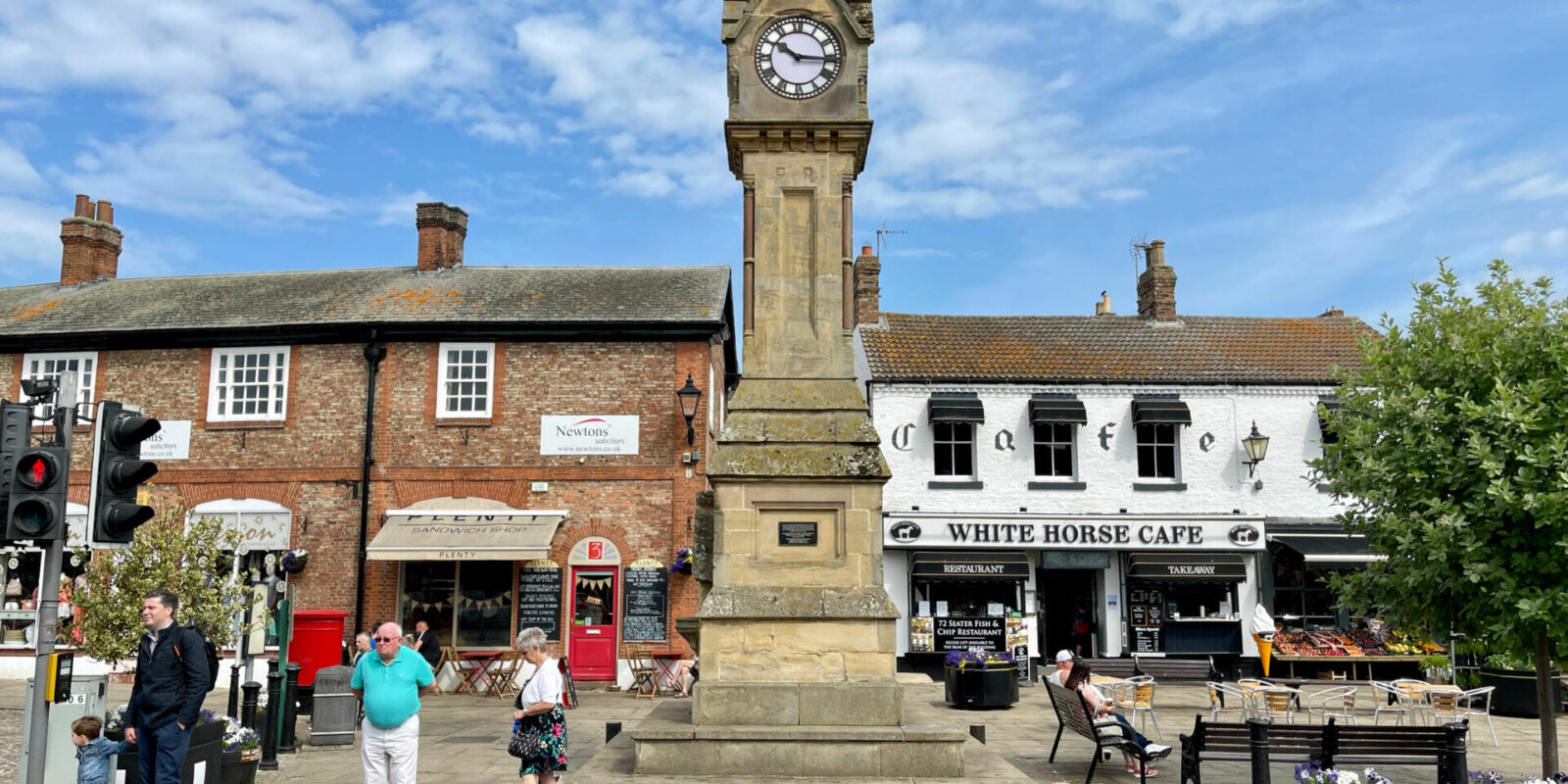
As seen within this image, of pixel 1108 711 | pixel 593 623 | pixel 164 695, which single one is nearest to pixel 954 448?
pixel 593 623

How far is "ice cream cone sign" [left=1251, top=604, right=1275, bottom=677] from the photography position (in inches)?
776

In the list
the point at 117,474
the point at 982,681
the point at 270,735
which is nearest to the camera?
the point at 117,474

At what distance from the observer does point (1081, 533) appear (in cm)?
2233

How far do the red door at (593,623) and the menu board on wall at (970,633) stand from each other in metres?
6.45

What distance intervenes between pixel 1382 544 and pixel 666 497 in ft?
40.3

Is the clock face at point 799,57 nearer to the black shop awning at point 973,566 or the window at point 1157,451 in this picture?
the black shop awning at point 973,566

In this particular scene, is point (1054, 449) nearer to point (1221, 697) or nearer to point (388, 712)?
point (1221, 697)

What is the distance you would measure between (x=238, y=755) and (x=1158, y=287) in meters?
21.8

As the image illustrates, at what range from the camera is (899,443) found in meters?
22.8

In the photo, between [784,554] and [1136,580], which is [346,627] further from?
[1136,580]

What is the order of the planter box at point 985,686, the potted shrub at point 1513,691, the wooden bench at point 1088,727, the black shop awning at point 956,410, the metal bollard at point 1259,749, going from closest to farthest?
the metal bollard at point 1259,749 → the wooden bench at point 1088,727 → the planter box at point 985,686 → the potted shrub at point 1513,691 → the black shop awning at point 956,410

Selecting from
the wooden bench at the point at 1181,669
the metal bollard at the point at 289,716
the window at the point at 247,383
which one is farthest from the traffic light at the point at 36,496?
the wooden bench at the point at 1181,669

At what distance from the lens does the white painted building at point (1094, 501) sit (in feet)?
73.1

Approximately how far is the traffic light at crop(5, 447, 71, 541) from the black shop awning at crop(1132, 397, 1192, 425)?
19275 millimetres
